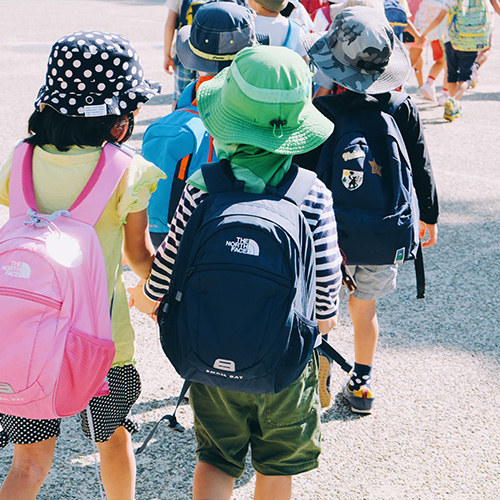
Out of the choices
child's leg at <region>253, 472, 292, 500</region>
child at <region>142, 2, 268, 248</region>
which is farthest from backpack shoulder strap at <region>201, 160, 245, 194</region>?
child's leg at <region>253, 472, 292, 500</region>

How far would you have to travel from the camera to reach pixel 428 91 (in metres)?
9.16

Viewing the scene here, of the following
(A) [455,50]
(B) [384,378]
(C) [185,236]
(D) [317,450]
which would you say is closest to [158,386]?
(B) [384,378]

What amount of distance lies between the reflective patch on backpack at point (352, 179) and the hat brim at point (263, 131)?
1.92ft

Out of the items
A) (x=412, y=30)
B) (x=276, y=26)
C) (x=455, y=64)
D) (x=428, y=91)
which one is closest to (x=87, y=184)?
(x=276, y=26)

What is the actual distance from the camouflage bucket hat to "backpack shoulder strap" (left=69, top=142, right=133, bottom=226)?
113cm

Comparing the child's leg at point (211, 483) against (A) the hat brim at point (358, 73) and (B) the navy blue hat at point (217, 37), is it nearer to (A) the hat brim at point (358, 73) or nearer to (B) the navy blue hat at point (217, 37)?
(A) the hat brim at point (358, 73)

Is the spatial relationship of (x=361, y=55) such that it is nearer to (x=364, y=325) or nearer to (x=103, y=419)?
(x=364, y=325)

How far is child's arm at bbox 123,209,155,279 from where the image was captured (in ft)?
7.27

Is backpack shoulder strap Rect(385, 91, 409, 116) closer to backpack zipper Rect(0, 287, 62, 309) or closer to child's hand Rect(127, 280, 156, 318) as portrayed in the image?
child's hand Rect(127, 280, 156, 318)

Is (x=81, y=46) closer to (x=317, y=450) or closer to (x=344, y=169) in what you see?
(x=344, y=169)

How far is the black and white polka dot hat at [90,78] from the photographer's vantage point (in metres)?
2.11

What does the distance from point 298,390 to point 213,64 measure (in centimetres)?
152

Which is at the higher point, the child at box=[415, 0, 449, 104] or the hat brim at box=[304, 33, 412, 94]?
the hat brim at box=[304, 33, 412, 94]

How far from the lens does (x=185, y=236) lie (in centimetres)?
200
